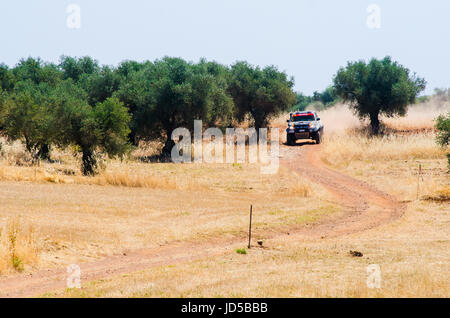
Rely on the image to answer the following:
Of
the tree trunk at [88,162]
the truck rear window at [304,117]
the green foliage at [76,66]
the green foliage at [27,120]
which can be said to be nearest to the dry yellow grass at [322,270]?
the tree trunk at [88,162]

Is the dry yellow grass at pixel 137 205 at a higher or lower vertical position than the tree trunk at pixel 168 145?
lower

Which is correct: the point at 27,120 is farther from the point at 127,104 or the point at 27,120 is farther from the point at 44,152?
the point at 127,104

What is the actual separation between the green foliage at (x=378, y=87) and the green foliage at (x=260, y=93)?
201 inches

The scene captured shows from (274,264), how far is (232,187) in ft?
43.8

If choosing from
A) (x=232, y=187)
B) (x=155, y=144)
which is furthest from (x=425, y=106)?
Result: (x=232, y=187)

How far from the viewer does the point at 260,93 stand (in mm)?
49500

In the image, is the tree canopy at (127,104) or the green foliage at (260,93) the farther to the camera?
the green foliage at (260,93)

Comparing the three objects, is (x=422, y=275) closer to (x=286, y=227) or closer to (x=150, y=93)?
(x=286, y=227)

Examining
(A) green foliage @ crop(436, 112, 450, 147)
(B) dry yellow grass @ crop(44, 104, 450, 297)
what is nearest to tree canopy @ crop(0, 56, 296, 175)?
(B) dry yellow grass @ crop(44, 104, 450, 297)

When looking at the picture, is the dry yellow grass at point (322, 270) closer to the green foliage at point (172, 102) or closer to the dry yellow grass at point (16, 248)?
the dry yellow grass at point (16, 248)

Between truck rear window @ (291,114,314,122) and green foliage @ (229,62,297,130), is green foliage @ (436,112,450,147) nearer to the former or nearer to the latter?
truck rear window @ (291,114,314,122)

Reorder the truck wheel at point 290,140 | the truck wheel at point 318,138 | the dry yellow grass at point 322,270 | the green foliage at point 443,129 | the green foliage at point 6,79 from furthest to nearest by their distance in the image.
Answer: the green foliage at point 6,79 < the truck wheel at point 290,140 < the truck wheel at point 318,138 < the green foliage at point 443,129 < the dry yellow grass at point 322,270

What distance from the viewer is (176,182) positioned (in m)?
25.5

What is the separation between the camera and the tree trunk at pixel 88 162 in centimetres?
2912
